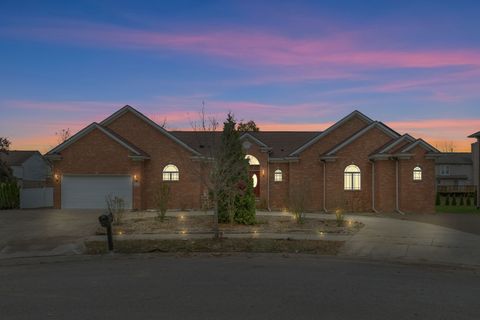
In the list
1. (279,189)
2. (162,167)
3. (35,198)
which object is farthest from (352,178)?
(35,198)

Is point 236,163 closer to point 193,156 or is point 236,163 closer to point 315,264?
point 315,264

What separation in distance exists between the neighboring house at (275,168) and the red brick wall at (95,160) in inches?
2.4

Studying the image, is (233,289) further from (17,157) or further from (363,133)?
(17,157)

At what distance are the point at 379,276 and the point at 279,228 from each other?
9.72 meters

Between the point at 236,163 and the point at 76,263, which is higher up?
the point at 236,163

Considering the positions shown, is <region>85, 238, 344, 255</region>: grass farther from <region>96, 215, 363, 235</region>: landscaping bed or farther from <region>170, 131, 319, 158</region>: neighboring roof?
<region>170, 131, 319, 158</region>: neighboring roof

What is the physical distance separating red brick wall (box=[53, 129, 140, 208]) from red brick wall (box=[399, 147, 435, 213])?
621 inches

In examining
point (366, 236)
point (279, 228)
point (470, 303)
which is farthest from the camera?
point (279, 228)

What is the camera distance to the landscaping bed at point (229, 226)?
19219 millimetres

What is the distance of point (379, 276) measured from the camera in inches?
424

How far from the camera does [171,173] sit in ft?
→ 112

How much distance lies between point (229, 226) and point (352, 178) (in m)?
13.8

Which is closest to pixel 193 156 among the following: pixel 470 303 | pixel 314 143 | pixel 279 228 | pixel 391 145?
pixel 314 143

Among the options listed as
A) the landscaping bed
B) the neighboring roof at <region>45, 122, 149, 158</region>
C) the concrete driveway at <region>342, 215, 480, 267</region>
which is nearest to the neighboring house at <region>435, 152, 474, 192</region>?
the neighboring roof at <region>45, 122, 149, 158</region>
